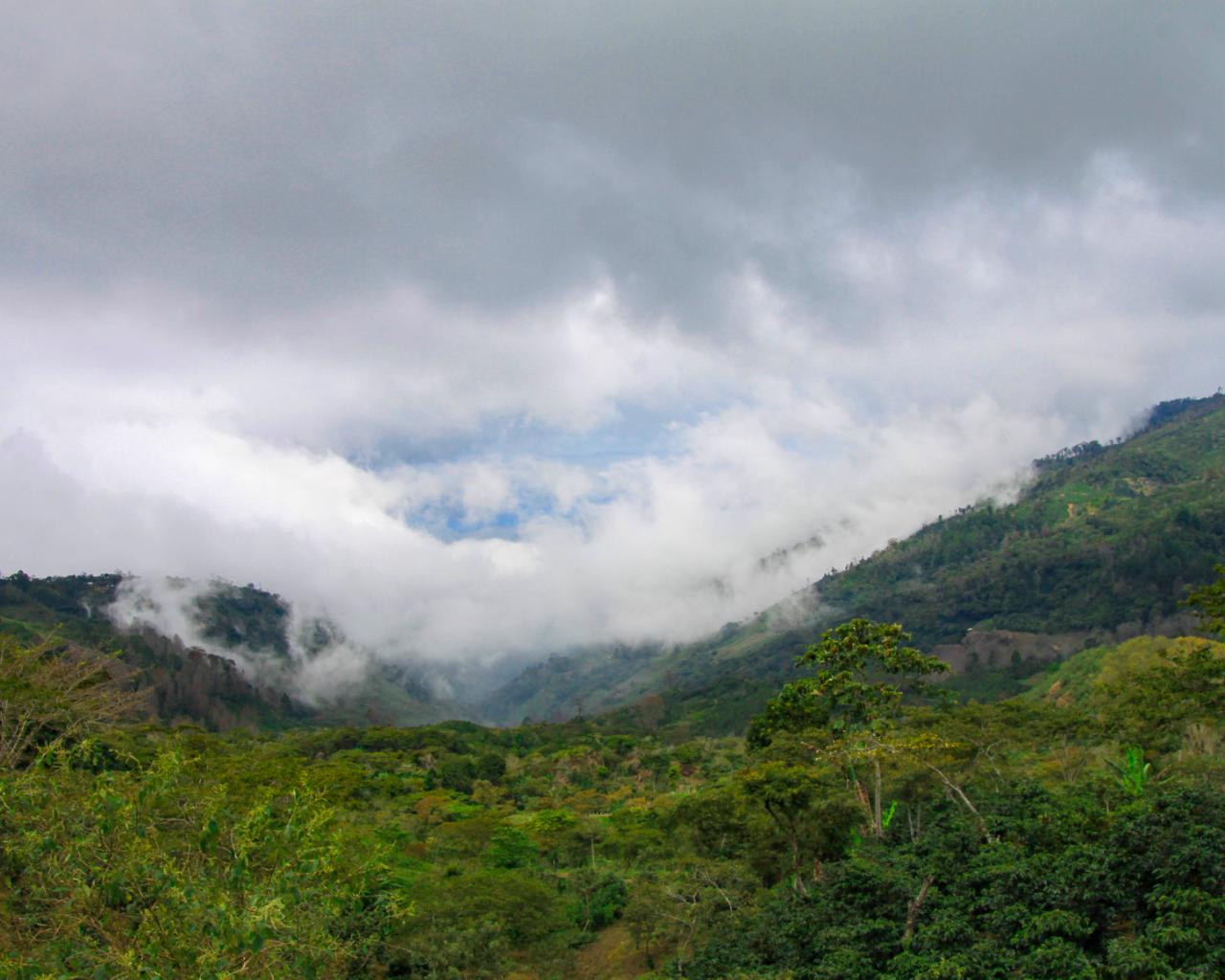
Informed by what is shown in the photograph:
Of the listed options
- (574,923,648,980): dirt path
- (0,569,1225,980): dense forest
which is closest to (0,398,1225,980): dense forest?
(0,569,1225,980): dense forest

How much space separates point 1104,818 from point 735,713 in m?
167

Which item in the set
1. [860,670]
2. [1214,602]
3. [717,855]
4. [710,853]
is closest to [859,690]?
[860,670]

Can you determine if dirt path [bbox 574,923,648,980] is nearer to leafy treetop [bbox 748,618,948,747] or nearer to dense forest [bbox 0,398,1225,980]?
dense forest [bbox 0,398,1225,980]

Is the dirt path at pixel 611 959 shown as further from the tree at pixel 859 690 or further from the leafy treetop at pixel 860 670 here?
the leafy treetop at pixel 860 670

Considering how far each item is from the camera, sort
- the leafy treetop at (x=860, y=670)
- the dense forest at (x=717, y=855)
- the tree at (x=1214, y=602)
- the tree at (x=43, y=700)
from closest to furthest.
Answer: the dense forest at (x=717, y=855) → the tree at (x=43, y=700) → the tree at (x=1214, y=602) → the leafy treetop at (x=860, y=670)

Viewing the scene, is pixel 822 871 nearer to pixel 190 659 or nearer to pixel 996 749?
pixel 996 749

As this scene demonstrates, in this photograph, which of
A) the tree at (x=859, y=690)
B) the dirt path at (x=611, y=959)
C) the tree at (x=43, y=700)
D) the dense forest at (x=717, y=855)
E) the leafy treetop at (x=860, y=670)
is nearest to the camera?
the dense forest at (x=717, y=855)

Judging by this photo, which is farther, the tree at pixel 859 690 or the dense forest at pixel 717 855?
the tree at pixel 859 690

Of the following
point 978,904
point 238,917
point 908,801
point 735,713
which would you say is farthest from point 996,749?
point 735,713

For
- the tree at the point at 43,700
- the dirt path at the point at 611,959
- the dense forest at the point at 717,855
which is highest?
the tree at the point at 43,700

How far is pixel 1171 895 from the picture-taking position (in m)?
19.3

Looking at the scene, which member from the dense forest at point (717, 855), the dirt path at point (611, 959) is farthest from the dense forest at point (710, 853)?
the dirt path at point (611, 959)

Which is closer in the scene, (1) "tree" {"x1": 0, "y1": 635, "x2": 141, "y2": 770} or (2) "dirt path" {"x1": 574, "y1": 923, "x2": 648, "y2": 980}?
(1) "tree" {"x1": 0, "y1": 635, "x2": 141, "y2": 770}

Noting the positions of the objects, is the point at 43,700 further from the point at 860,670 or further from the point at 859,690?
the point at 860,670
